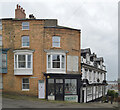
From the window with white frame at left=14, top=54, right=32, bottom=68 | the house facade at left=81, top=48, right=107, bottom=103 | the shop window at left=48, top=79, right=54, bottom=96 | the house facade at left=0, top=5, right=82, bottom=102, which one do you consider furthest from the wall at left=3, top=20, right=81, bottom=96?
the house facade at left=81, top=48, right=107, bottom=103

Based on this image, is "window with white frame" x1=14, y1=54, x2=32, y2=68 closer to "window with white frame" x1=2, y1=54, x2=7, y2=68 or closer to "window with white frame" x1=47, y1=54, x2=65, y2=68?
"window with white frame" x1=2, y1=54, x2=7, y2=68

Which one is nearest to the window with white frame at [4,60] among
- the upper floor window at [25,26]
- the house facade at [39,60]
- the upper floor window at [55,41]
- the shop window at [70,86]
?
the house facade at [39,60]

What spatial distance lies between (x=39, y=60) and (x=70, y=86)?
5612 millimetres

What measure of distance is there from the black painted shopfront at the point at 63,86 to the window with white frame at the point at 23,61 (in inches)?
109

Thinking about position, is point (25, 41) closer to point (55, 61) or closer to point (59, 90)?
point (55, 61)

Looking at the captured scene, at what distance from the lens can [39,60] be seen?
23.1 meters

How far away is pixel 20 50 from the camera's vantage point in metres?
22.8

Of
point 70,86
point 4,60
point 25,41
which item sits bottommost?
point 70,86

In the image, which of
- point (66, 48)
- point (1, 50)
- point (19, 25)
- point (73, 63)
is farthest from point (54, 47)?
point (1, 50)

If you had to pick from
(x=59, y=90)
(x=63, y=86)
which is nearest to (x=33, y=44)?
(x=63, y=86)

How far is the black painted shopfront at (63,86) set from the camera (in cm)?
2284

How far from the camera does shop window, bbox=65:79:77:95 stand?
923 inches

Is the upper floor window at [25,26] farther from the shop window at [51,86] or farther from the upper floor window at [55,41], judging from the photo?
the shop window at [51,86]

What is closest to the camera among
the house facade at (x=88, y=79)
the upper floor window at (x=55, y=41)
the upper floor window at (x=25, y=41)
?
the upper floor window at (x=25, y=41)
